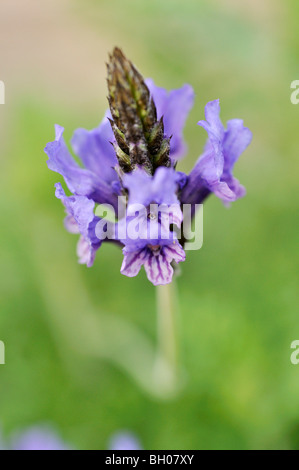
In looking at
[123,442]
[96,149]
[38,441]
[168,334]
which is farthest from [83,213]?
[38,441]

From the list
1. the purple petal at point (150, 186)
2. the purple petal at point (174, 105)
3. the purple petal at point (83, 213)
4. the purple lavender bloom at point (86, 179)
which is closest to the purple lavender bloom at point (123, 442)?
the purple lavender bloom at point (86, 179)

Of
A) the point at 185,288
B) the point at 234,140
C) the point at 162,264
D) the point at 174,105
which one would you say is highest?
the point at 185,288

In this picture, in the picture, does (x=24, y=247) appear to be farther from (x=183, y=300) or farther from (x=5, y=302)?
(x=183, y=300)

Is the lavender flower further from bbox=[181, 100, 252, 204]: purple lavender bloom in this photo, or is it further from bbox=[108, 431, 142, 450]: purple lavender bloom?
bbox=[108, 431, 142, 450]: purple lavender bloom

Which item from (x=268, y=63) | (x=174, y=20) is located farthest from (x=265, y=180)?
(x=174, y=20)

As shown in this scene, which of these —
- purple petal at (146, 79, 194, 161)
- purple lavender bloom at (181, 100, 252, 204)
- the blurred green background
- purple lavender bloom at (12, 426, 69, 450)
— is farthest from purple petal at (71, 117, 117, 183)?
purple lavender bloom at (12, 426, 69, 450)

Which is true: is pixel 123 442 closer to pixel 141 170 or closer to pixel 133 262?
pixel 133 262
